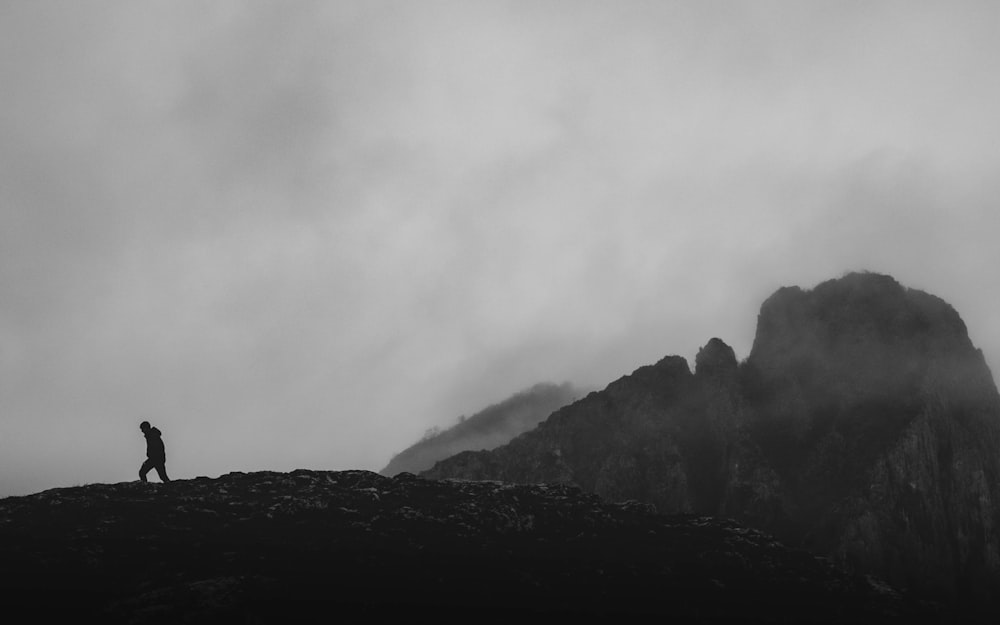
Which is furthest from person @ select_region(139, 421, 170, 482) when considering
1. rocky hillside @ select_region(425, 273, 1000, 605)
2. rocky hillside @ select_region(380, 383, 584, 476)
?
rocky hillside @ select_region(380, 383, 584, 476)

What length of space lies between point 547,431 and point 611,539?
160ft

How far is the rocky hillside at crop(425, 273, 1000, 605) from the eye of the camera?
90750 mm

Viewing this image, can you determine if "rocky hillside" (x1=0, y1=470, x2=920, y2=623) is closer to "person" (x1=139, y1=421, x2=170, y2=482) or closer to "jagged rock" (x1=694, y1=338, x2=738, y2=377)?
"person" (x1=139, y1=421, x2=170, y2=482)

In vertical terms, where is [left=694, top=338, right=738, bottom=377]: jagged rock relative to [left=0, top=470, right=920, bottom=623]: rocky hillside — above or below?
above

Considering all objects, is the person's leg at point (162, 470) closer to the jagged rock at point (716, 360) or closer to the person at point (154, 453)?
the person at point (154, 453)

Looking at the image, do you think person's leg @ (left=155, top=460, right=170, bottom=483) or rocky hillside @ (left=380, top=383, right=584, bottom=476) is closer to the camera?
person's leg @ (left=155, top=460, right=170, bottom=483)

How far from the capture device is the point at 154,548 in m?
56.2

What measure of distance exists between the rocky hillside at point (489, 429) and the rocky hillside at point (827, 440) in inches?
1399

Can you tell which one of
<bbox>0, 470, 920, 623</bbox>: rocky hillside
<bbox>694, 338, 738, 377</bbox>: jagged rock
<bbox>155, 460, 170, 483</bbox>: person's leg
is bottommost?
<bbox>0, 470, 920, 623</bbox>: rocky hillside

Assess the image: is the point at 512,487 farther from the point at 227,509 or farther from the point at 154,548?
the point at 154,548

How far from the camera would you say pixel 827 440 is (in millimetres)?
103625

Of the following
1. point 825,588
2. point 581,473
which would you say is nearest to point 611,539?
point 825,588

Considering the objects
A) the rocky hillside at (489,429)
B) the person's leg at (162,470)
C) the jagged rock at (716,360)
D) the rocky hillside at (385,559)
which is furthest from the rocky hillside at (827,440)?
the person's leg at (162,470)

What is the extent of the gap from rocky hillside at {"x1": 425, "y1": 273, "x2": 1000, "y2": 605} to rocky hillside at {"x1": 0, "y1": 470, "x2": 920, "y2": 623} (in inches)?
881
